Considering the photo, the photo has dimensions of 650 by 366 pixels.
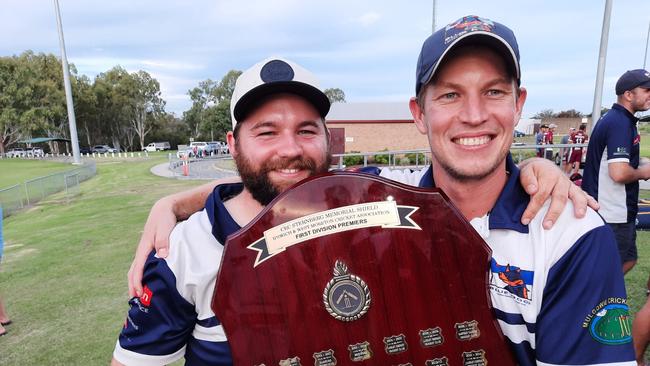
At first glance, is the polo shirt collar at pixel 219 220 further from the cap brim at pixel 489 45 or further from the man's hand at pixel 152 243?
the cap brim at pixel 489 45

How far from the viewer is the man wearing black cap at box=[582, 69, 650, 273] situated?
134 inches

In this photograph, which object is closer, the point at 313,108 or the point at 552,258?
the point at 552,258

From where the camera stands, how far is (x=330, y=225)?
3.74ft

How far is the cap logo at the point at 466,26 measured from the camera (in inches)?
52.1

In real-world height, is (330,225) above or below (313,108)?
below

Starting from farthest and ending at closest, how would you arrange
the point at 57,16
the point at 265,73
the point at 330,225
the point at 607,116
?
1. the point at 57,16
2. the point at 607,116
3. the point at 265,73
4. the point at 330,225

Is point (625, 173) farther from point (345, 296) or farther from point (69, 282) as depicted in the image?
point (69, 282)

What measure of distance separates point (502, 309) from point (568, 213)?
1.17 feet

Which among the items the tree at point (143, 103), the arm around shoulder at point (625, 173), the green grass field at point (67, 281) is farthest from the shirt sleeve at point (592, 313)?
the tree at point (143, 103)

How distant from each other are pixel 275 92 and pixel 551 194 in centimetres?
102

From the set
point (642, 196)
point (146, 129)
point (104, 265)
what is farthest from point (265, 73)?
point (146, 129)

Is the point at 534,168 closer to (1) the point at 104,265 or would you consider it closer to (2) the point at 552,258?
(2) the point at 552,258

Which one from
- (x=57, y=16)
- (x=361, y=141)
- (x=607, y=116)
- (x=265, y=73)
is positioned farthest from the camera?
(x=361, y=141)

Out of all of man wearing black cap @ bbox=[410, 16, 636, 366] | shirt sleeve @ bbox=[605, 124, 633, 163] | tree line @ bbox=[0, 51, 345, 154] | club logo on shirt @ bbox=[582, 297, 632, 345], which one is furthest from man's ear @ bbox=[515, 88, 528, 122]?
tree line @ bbox=[0, 51, 345, 154]
